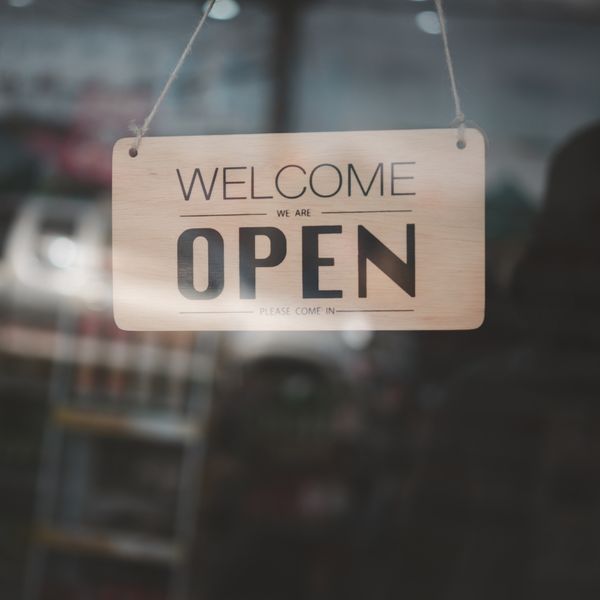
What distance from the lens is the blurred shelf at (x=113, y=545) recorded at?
1940mm

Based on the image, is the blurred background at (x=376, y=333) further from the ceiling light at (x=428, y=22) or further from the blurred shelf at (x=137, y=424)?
the blurred shelf at (x=137, y=424)

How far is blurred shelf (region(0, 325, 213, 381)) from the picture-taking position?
192 centimetres

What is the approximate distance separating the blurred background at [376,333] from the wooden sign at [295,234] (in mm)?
601

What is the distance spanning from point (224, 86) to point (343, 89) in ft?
0.68

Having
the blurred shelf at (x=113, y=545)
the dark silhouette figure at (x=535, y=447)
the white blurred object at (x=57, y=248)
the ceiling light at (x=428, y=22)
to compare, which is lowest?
the blurred shelf at (x=113, y=545)

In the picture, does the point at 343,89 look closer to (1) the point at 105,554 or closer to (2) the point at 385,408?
(2) the point at 385,408

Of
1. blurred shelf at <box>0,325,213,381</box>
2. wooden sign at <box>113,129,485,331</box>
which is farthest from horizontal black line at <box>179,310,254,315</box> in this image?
blurred shelf at <box>0,325,213,381</box>

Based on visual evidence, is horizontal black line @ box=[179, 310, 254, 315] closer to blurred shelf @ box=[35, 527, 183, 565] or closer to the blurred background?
the blurred background

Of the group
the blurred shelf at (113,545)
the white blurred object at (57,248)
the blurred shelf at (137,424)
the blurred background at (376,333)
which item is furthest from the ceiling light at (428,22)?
the blurred shelf at (113,545)

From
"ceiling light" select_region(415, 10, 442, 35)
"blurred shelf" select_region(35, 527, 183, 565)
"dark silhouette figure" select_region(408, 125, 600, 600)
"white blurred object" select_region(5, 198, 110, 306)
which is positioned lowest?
"blurred shelf" select_region(35, 527, 183, 565)

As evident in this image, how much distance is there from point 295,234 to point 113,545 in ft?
4.72

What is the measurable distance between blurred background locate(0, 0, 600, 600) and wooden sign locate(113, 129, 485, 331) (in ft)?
1.97

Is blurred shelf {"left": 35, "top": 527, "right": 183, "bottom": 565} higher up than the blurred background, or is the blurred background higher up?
the blurred background

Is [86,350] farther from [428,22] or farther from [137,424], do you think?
[428,22]
